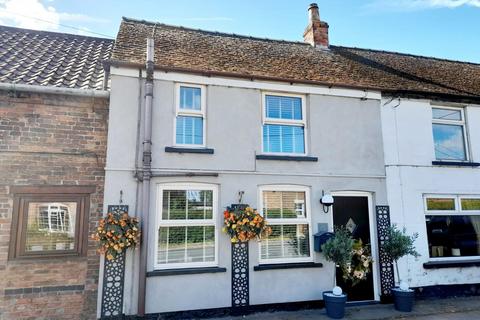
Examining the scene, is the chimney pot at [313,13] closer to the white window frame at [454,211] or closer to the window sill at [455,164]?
the window sill at [455,164]

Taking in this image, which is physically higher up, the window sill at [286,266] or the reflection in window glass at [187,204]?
the reflection in window glass at [187,204]

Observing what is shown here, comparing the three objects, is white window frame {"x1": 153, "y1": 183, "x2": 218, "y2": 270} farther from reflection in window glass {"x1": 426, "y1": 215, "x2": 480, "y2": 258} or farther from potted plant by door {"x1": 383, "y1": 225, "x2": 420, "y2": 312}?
reflection in window glass {"x1": 426, "y1": 215, "x2": 480, "y2": 258}

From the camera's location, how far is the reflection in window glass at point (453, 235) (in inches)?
334

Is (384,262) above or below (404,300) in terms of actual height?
above

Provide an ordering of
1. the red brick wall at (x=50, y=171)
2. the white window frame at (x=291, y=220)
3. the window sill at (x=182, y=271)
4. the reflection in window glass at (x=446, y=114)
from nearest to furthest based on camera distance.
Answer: the red brick wall at (x=50, y=171), the window sill at (x=182, y=271), the white window frame at (x=291, y=220), the reflection in window glass at (x=446, y=114)

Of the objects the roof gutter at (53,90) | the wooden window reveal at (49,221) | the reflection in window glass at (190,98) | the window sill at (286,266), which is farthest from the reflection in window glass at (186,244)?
the roof gutter at (53,90)

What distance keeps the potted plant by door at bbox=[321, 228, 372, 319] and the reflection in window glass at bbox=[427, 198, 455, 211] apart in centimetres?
248

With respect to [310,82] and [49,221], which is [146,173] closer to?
[49,221]

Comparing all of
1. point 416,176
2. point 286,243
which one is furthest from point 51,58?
point 416,176

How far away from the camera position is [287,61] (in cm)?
927

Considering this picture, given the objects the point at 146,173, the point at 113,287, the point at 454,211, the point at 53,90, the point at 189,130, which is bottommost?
the point at 113,287

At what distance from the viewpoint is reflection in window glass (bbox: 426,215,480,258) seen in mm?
8492

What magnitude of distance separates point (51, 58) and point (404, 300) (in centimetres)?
990

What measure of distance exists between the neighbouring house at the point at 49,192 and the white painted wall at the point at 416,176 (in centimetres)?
677
